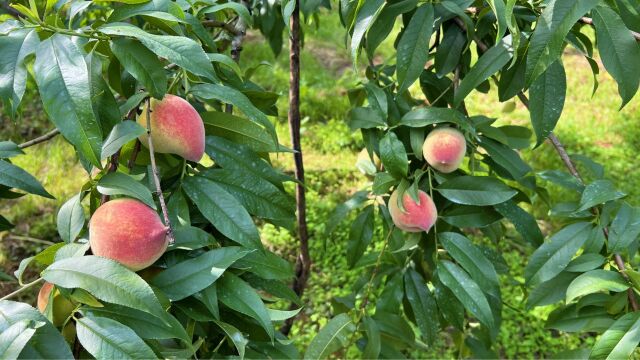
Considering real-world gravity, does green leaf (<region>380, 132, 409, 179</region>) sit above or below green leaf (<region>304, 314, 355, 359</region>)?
above

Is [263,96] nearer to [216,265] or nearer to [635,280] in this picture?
[216,265]

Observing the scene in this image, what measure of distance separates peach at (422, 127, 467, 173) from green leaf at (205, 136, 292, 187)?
0.33 m

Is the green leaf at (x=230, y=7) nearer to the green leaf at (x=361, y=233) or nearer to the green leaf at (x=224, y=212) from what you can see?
the green leaf at (x=224, y=212)

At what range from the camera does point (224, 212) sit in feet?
2.48

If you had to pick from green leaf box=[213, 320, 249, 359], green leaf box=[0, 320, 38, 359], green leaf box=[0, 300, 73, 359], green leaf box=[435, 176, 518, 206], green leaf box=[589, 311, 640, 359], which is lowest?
green leaf box=[589, 311, 640, 359]

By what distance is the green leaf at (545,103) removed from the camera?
0.90 m

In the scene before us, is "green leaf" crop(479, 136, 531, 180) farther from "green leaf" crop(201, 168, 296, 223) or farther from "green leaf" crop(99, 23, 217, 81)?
"green leaf" crop(99, 23, 217, 81)

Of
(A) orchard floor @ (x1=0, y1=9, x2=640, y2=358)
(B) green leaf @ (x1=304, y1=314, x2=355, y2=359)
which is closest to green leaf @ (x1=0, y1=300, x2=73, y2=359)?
(B) green leaf @ (x1=304, y1=314, x2=355, y2=359)

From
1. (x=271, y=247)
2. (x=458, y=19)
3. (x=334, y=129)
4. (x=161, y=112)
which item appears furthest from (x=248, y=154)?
(x=334, y=129)

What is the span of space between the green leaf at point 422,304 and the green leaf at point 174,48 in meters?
0.70

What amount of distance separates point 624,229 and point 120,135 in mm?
738

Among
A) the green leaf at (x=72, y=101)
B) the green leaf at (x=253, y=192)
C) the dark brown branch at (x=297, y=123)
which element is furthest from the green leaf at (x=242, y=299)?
the dark brown branch at (x=297, y=123)

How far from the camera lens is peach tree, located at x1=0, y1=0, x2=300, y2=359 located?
59 centimetres

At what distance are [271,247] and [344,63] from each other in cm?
168
